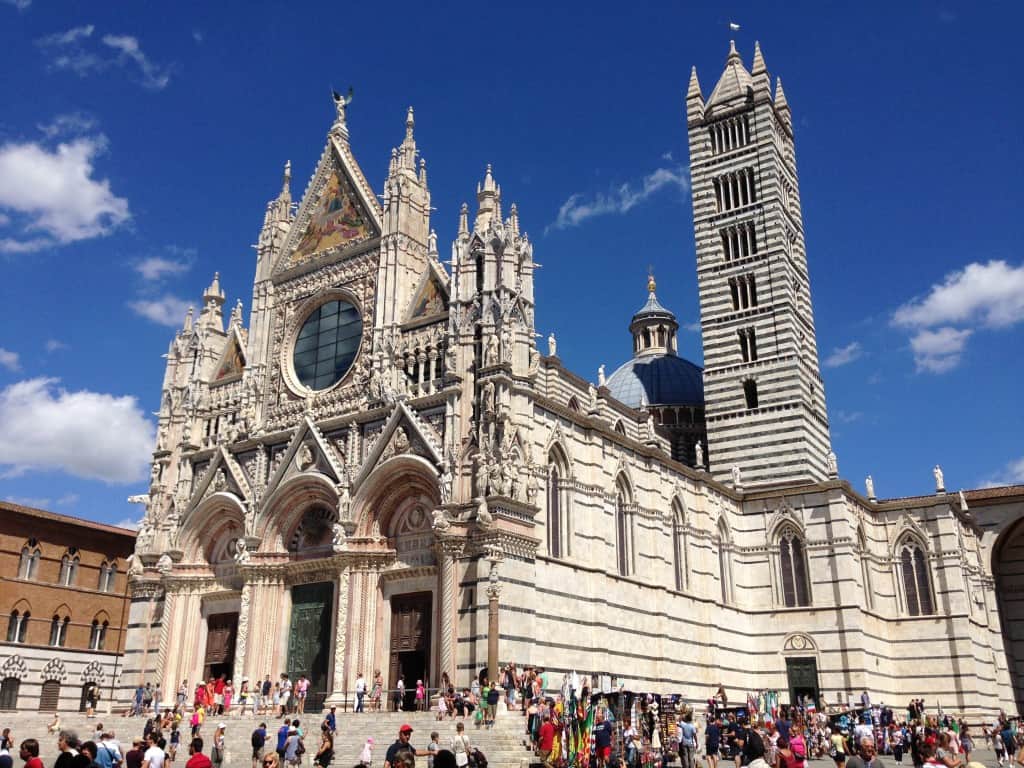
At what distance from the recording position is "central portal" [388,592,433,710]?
27.0m

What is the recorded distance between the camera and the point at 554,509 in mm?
29000

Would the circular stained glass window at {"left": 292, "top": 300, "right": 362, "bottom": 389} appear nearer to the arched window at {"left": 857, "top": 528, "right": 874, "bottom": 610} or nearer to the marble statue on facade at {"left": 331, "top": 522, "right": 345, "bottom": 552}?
the marble statue on facade at {"left": 331, "top": 522, "right": 345, "bottom": 552}

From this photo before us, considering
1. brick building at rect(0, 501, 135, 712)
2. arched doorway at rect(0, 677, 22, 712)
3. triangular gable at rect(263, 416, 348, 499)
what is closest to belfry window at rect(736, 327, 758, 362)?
triangular gable at rect(263, 416, 348, 499)

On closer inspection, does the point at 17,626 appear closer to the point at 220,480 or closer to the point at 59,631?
the point at 59,631

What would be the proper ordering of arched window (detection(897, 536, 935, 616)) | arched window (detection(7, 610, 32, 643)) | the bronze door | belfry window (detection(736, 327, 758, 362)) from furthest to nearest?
belfry window (detection(736, 327, 758, 362))
arched window (detection(897, 536, 935, 616))
arched window (detection(7, 610, 32, 643))
the bronze door

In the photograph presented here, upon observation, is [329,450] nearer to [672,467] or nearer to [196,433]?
[196,433]

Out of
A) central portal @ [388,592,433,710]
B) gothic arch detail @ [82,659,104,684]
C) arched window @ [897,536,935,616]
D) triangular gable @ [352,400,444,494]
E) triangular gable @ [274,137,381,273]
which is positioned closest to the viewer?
central portal @ [388,592,433,710]

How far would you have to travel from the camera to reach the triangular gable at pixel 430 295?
30.5 meters

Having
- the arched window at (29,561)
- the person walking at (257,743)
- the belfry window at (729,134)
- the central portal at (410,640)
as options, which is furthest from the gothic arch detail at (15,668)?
the belfry window at (729,134)

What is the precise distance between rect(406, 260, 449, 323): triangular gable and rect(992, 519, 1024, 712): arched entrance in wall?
31619mm

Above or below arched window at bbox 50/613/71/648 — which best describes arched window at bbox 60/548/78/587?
above

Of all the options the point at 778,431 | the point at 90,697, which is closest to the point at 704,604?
the point at 778,431

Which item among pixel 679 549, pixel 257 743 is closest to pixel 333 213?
pixel 679 549

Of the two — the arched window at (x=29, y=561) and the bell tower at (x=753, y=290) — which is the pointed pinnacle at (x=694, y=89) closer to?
the bell tower at (x=753, y=290)
